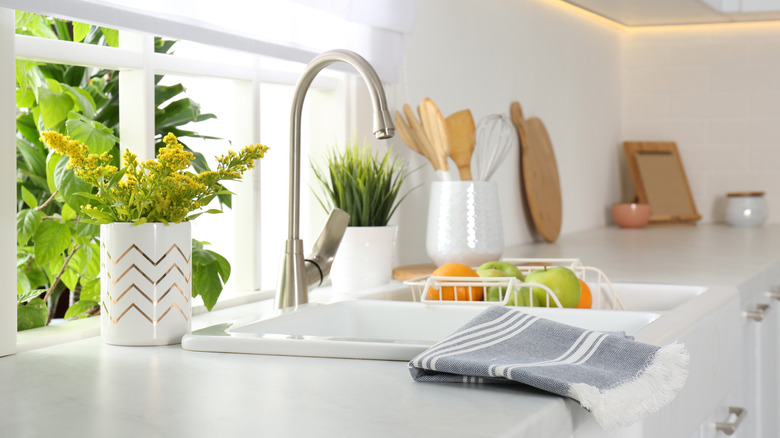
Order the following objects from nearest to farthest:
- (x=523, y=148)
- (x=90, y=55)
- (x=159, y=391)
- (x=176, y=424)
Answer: (x=176, y=424), (x=159, y=391), (x=90, y=55), (x=523, y=148)

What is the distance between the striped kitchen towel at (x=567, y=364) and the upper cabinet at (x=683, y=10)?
193cm

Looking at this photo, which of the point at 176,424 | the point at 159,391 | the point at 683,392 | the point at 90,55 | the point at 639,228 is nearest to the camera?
the point at 176,424

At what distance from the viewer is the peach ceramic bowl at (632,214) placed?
294cm

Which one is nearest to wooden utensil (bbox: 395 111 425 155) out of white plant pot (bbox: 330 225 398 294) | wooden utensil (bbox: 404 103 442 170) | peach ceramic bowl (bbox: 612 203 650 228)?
wooden utensil (bbox: 404 103 442 170)

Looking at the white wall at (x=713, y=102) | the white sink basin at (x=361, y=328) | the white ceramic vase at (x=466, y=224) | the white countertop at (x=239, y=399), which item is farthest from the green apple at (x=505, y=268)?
the white wall at (x=713, y=102)

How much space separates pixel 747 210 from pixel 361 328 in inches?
81.0

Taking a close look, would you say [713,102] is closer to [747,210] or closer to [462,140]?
[747,210]

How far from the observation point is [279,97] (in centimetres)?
197

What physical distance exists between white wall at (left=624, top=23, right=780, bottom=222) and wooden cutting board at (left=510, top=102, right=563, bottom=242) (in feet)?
2.91

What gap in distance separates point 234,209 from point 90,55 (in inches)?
17.1

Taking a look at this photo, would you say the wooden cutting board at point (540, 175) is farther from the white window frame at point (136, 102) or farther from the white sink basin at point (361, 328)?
the white sink basin at point (361, 328)

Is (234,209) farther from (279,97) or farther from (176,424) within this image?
(176,424)

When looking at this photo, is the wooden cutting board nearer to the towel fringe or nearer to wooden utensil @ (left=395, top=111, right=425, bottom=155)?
wooden utensil @ (left=395, top=111, right=425, bottom=155)

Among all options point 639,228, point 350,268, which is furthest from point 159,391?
point 639,228
